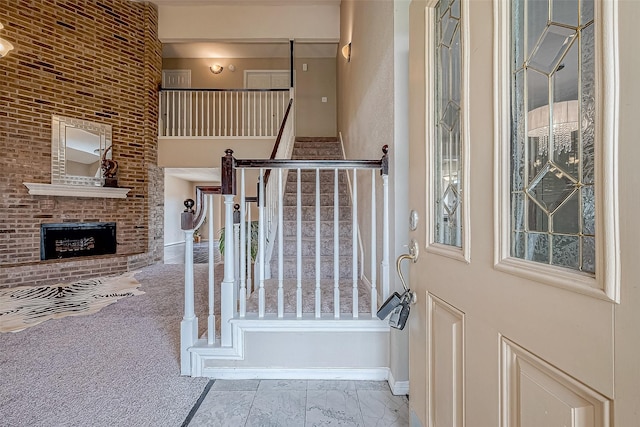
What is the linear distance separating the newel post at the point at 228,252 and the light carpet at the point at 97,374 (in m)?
0.31

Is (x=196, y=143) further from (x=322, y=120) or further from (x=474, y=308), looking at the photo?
(x=474, y=308)

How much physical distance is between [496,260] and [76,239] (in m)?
5.29

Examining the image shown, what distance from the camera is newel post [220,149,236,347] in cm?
156

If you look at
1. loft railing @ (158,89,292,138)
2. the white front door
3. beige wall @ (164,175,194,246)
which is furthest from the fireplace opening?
the white front door

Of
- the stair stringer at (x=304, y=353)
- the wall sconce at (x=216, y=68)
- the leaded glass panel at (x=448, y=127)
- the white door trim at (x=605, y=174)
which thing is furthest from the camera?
the wall sconce at (x=216, y=68)

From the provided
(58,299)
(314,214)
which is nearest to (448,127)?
(314,214)

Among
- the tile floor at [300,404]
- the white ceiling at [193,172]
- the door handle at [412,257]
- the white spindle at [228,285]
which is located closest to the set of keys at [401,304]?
the door handle at [412,257]

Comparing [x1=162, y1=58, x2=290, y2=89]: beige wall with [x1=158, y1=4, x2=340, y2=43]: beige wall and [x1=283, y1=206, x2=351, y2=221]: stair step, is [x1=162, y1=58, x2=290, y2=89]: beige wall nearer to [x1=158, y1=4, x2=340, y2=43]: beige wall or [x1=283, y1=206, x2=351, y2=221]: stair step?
[x1=158, y1=4, x2=340, y2=43]: beige wall

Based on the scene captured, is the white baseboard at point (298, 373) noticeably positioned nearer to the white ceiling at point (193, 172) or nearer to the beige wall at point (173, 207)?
the white ceiling at point (193, 172)

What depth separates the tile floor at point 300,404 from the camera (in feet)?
4.41

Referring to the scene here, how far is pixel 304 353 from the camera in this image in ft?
5.40

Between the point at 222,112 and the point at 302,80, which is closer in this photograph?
the point at 222,112

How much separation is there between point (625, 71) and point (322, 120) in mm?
6527

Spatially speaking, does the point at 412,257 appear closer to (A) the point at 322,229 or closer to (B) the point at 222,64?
(A) the point at 322,229
